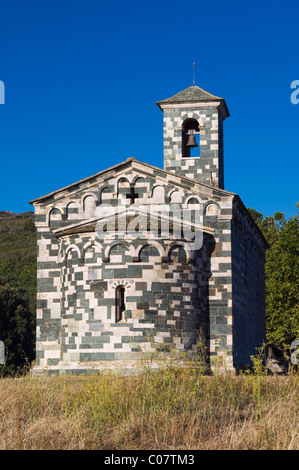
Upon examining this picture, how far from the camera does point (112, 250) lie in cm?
1766

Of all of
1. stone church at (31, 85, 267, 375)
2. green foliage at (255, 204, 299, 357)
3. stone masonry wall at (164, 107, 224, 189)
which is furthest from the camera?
green foliage at (255, 204, 299, 357)

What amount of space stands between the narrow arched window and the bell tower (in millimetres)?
5908

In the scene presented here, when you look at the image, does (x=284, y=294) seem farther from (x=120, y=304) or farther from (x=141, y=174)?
(x=120, y=304)

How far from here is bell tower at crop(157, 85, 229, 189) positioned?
21969mm

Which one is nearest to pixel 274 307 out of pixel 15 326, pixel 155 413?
pixel 15 326

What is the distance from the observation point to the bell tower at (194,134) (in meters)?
22.0

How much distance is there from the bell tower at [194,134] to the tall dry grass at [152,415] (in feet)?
36.1

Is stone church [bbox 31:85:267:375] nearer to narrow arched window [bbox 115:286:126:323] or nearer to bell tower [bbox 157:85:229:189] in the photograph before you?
narrow arched window [bbox 115:286:126:323]

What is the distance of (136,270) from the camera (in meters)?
17.5

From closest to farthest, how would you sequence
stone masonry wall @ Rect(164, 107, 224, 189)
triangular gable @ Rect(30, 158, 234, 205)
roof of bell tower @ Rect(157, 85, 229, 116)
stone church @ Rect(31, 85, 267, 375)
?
stone church @ Rect(31, 85, 267, 375), triangular gable @ Rect(30, 158, 234, 205), stone masonry wall @ Rect(164, 107, 224, 189), roof of bell tower @ Rect(157, 85, 229, 116)

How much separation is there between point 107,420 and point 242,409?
7.91 ft

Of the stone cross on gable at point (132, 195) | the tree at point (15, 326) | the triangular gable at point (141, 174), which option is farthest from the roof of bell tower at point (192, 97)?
the tree at point (15, 326)

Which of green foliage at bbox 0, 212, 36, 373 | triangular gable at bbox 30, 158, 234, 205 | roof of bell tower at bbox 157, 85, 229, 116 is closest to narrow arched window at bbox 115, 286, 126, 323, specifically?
triangular gable at bbox 30, 158, 234, 205

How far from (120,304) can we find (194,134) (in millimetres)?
7425
